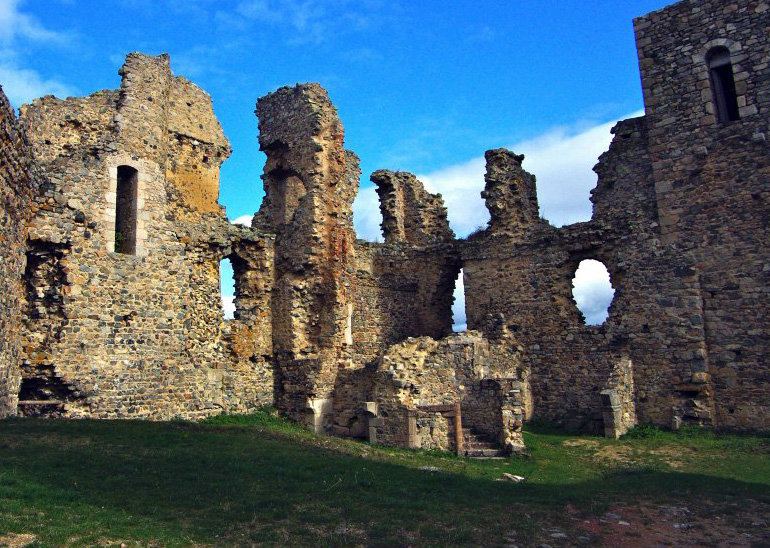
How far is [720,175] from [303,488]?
16.1 metres

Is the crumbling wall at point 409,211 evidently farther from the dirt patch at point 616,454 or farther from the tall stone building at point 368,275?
the dirt patch at point 616,454

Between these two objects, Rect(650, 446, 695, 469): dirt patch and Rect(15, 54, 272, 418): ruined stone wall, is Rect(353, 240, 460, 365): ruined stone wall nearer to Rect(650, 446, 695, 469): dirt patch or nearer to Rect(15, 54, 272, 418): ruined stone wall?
Rect(15, 54, 272, 418): ruined stone wall

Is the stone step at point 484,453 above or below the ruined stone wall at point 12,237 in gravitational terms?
below

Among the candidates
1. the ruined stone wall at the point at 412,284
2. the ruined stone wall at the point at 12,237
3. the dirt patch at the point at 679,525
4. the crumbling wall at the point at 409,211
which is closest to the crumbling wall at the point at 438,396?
the ruined stone wall at the point at 412,284

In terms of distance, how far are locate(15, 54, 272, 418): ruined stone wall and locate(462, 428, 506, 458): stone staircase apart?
21.4 feet

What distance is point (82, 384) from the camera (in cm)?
1519

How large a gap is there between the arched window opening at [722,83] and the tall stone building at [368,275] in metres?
0.06

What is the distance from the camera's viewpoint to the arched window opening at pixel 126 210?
1727 cm

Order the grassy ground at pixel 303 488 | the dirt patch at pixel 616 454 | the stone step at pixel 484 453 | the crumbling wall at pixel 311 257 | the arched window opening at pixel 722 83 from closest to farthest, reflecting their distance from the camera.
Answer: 1. the grassy ground at pixel 303 488
2. the dirt patch at pixel 616 454
3. the stone step at pixel 484 453
4. the crumbling wall at pixel 311 257
5. the arched window opening at pixel 722 83

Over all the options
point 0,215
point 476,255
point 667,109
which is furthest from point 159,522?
point 667,109

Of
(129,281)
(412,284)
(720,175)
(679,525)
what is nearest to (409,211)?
(412,284)

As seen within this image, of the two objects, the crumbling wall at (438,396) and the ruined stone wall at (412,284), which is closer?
the crumbling wall at (438,396)

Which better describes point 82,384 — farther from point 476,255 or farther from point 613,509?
point 476,255

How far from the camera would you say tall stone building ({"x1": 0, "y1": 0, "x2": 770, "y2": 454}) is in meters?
15.8
